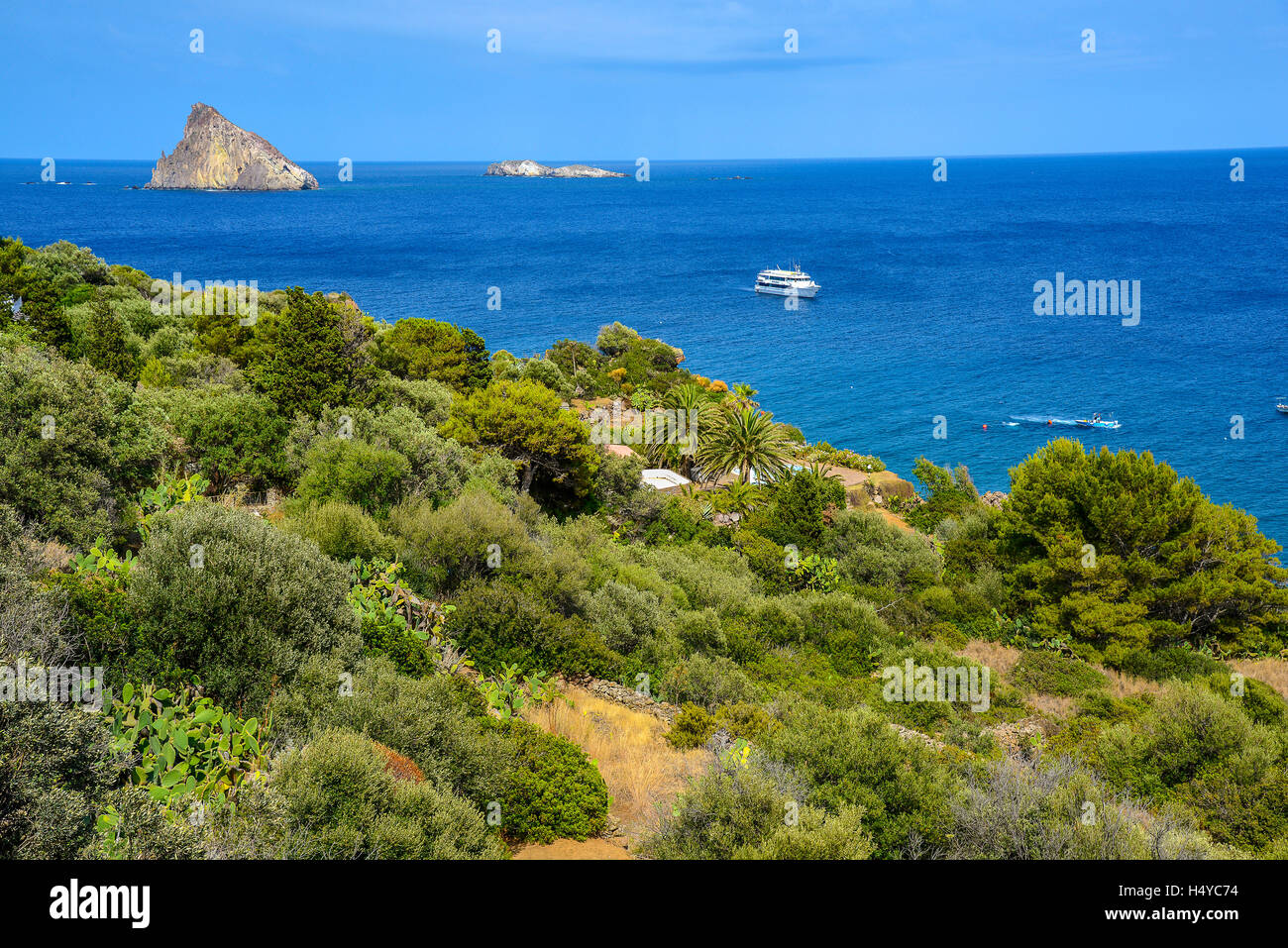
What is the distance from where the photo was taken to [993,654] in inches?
888

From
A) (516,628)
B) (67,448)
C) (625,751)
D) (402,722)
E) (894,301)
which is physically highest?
(894,301)

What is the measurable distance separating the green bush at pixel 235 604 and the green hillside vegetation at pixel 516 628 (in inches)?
1.8

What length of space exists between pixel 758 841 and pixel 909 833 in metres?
2.19

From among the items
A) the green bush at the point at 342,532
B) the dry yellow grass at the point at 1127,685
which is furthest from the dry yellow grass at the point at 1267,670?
the green bush at the point at 342,532

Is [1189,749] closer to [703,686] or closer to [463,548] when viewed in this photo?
[703,686]

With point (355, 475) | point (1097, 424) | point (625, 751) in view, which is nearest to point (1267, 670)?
point (625, 751)

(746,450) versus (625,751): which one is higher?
(746,450)

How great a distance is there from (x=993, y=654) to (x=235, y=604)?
19.6m

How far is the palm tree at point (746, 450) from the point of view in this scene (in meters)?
36.1

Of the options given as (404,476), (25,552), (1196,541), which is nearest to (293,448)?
(404,476)

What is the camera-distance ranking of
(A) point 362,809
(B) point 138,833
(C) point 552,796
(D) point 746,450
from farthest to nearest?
(D) point 746,450 < (C) point 552,796 < (A) point 362,809 < (B) point 138,833
